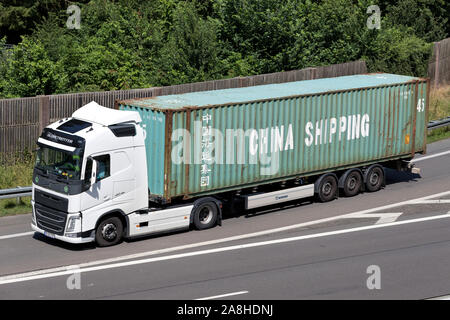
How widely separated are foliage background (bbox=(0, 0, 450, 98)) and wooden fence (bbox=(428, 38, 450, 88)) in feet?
1.69

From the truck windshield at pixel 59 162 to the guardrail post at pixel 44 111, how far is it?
19.9ft

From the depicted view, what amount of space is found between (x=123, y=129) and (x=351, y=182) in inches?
334

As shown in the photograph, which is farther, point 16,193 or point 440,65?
point 440,65

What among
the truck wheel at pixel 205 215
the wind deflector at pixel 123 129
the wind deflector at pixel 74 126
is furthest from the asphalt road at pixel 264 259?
the wind deflector at pixel 74 126

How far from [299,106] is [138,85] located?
33.8 feet

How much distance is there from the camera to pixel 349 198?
2545cm

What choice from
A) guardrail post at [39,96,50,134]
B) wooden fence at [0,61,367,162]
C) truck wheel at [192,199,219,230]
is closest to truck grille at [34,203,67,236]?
truck wheel at [192,199,219,230]

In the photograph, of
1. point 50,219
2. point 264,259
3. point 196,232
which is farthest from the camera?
point 196,232

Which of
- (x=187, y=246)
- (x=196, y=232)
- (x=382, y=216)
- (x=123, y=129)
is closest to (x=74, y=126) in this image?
(x=123, y=129)

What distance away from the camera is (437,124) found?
109 ft

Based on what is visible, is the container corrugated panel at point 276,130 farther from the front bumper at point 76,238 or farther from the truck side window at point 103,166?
the front bumper at point 76,238

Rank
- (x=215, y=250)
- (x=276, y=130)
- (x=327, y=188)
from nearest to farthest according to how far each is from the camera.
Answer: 1. (x=215, y=250)
2. (x=276, y=130)
3. (x=327, y=188)

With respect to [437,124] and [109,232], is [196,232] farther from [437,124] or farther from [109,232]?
[437,124]
